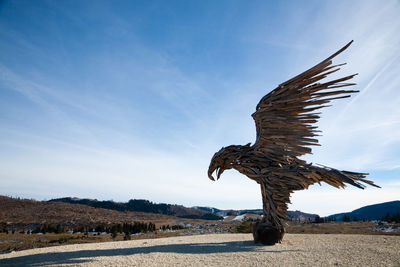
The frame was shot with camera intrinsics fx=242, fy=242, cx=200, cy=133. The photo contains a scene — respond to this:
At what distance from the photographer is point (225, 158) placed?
1207 centimetres

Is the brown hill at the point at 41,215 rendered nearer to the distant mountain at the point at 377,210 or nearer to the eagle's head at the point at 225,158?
the eagle's head at the point at 225,158

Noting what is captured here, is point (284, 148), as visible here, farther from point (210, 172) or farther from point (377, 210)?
point (377, 210)

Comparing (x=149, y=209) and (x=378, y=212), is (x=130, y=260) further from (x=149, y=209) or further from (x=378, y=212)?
(x=378, y=212)

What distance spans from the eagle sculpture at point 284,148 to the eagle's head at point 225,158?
579 mm

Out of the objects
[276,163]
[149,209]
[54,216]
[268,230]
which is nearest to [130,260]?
[268,230]

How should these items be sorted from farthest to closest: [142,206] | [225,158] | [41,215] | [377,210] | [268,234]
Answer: [377,210] < [142,206] < [41,215] < [225,158] < [268,234]

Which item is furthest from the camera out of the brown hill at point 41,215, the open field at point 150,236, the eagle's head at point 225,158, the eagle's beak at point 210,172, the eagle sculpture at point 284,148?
the brown hill at point 41,215

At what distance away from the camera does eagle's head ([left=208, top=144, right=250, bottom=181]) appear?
11.8 m

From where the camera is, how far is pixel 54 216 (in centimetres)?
4197

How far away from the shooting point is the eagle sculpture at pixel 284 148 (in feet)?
32.2

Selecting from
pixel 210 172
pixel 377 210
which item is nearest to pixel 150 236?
pixel 210 172

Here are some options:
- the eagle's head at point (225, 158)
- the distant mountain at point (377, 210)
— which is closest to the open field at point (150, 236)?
the eagle's head at point (225, 158)

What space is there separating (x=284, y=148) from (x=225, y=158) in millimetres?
2885

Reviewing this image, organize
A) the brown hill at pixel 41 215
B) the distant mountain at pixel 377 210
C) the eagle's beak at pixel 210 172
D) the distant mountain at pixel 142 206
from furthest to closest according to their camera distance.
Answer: the distant mountain at pixel 377 210, the distant mountain at pixel 142 206, the brown hill at pixel 41 215, the eagle's beak at pixel 210 172
